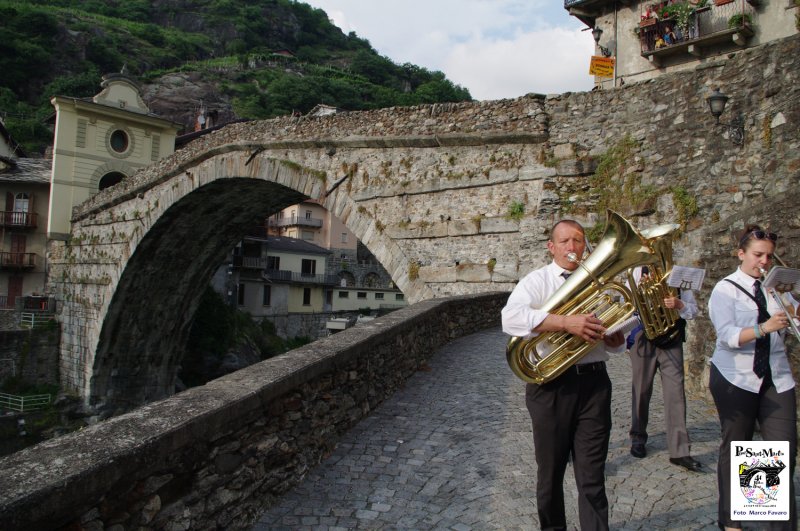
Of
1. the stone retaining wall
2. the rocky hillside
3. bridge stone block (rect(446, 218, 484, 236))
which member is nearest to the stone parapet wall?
bridge stone block (rect(446, 218, 484, 236))

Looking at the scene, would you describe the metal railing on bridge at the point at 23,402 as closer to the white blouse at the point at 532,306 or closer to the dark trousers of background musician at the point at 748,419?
the white blouse at the point at 532,306

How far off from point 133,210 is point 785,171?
16.9 meters

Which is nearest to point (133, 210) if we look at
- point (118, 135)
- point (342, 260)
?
point (118, 135)

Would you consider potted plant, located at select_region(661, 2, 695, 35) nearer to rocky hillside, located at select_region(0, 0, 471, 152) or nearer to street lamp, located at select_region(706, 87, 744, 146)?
street lamp, located at select_region(706, 87, 744, 146)

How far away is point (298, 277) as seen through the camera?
38438 mm

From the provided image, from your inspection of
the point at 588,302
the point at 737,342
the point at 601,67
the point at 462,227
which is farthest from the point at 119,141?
the point at 737,342

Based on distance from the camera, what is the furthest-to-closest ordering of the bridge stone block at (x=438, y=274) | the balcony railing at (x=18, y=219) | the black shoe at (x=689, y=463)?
the balcony railing at (x=18, y=219) < the bridge stone block at (x=438, y=274) < the black shoe at (x=689, y=463)

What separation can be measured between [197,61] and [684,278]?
78009 millimetres

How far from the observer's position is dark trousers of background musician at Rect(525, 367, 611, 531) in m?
2.51

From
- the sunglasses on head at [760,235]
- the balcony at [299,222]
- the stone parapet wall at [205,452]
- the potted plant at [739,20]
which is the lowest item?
the stone parapet wall at [205,452]

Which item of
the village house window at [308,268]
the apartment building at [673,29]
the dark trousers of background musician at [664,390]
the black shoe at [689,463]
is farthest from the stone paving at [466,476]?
the village house window at [308,268]

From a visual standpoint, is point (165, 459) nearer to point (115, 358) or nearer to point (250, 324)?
point (115, 358)

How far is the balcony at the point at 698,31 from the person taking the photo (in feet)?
44.2

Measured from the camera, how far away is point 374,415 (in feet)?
15.6
